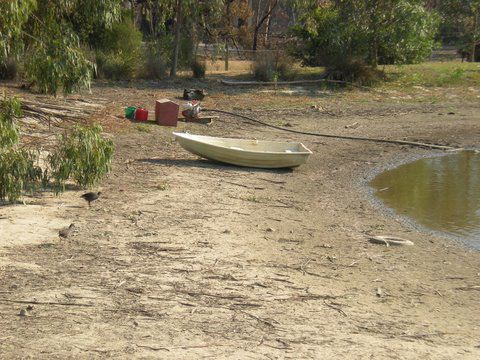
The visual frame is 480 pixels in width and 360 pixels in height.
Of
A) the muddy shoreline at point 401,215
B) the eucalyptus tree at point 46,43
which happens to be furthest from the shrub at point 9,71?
the muddy shoreline at point 401,215

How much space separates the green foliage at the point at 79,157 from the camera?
41.5 ft

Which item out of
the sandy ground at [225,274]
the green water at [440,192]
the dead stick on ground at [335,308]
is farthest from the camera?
the green water at [440,192]

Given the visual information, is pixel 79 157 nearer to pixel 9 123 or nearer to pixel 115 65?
pixel 9 123

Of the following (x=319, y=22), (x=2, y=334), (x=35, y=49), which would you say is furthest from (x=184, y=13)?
(x=2, y=334)

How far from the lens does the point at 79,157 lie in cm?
1264

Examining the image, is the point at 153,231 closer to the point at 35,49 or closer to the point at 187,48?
the point at 35,49

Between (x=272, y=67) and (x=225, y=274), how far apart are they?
767 inches

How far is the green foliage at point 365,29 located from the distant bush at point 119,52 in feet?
18.5

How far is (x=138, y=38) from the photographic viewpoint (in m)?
27.5

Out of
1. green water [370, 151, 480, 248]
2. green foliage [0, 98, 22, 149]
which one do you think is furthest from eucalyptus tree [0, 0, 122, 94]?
green water [370, 151, 480, 248]

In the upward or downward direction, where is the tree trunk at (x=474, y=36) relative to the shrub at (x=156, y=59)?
upward

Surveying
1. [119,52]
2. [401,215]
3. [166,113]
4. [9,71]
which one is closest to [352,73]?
[119,52]

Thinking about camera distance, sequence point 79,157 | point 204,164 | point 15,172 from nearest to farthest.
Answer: point 15,172
point 79,157
point 204,164

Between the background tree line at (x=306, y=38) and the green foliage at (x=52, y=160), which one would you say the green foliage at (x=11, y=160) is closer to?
the green foliage at (x=52, y=160)
